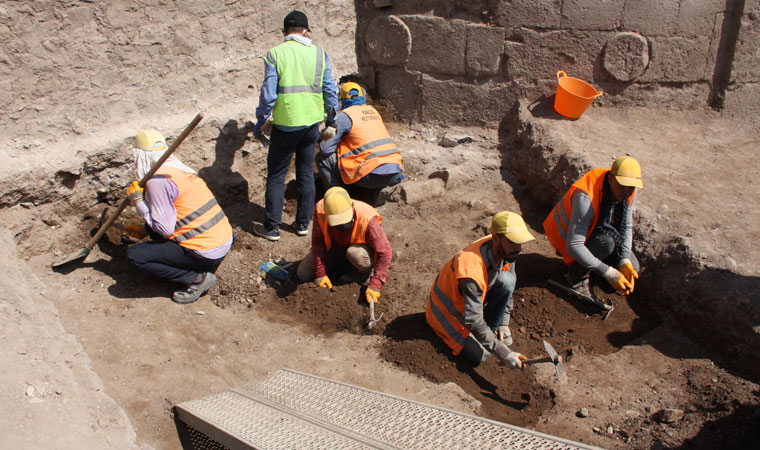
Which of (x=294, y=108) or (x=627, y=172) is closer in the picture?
(x=627, y=172)

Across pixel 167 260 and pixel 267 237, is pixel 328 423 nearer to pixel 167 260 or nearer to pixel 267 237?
pixel 167 260

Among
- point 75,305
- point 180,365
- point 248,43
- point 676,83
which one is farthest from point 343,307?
point 676,83

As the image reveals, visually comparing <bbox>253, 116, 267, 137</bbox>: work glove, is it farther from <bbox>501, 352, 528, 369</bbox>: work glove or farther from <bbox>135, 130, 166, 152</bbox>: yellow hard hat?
<bbox>501, 352, 528, 369</bbox>: work glove

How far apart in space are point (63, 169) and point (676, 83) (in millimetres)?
5771

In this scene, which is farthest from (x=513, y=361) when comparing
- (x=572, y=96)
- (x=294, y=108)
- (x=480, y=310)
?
(x=572, y=96)

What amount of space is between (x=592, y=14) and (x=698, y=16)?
40.0 inches

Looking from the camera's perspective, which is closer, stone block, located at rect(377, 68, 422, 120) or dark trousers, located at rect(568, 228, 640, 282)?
dark trousers, located at rect(568, 228, 640, 282)

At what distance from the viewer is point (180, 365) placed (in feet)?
12.2

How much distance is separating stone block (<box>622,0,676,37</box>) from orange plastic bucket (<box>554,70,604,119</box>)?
692 mm

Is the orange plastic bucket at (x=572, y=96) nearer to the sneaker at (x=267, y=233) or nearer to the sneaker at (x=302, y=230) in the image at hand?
the sneaker at (x=302, y=230)

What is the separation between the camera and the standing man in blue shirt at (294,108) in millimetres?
4676

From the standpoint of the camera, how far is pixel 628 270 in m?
4.26

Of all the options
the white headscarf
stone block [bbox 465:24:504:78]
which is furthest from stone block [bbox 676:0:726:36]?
the white headscarf

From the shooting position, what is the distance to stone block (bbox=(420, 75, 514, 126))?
6293mm
